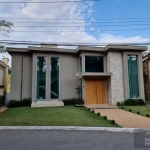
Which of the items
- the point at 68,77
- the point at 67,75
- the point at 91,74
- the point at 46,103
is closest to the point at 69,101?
the point at 46,103

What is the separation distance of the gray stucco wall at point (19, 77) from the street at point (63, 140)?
9235mm

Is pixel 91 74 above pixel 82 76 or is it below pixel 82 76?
above

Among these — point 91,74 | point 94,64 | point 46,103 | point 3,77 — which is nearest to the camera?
point 46,103

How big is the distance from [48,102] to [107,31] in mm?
8175

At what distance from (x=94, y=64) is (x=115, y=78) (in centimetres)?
247

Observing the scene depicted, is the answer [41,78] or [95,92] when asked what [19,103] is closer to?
[41,78]

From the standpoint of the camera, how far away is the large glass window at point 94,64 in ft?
49.2

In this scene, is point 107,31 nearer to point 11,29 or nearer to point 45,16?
point 45,16

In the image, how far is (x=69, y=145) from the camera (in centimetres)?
438

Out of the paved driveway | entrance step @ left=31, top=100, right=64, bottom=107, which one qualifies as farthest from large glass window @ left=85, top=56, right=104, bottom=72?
the paved driveway

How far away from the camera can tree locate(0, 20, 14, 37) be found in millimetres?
10534

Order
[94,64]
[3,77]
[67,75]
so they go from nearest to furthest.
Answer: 1. [94,64]
2. [67,75]
3. [3,77]

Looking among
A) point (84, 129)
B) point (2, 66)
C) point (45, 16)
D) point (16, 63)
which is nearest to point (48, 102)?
point (16, 63)

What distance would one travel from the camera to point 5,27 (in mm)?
10719
